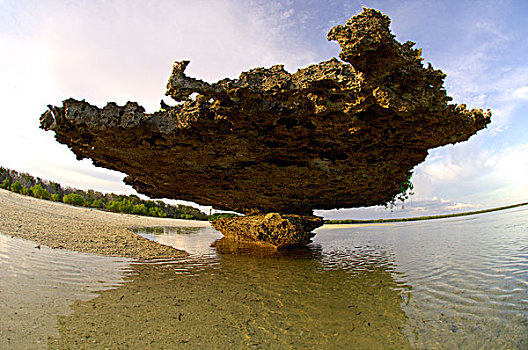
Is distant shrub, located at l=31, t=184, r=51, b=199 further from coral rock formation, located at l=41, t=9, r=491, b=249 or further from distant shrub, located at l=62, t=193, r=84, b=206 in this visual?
coral rock formation, located at l=41, t=9, r=491, b=249

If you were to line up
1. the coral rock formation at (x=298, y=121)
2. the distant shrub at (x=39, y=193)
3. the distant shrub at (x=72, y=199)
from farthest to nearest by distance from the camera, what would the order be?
1. the distant shrub at (x=72, y=199)
2. the distant shrub at (x=39, y=193)
3. the coral rock formation at (x=298, y=121)

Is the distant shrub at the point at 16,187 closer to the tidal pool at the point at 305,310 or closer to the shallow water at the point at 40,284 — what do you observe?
the shallow water at the point at 40,284

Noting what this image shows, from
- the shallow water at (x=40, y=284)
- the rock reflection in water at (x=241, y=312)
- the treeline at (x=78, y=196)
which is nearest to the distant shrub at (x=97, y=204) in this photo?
the treeline at (x=78, y=196)

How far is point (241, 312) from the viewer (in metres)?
3.62

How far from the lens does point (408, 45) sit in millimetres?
4133

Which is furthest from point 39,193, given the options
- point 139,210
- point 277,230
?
point 277,230

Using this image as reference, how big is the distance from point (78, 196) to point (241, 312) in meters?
38.3

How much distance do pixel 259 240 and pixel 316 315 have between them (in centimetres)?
788

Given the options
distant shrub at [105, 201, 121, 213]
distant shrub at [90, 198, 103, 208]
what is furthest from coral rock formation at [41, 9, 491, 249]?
distant shrub at [90, 198, 103, 208]

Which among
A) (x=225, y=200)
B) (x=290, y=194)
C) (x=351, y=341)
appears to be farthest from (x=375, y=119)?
(x=225, y=200)

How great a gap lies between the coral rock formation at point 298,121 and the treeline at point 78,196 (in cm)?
3110

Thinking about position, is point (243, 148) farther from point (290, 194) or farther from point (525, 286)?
point (525, 286)

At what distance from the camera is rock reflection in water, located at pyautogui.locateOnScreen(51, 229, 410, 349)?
279cm

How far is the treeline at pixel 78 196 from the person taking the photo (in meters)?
29.2
